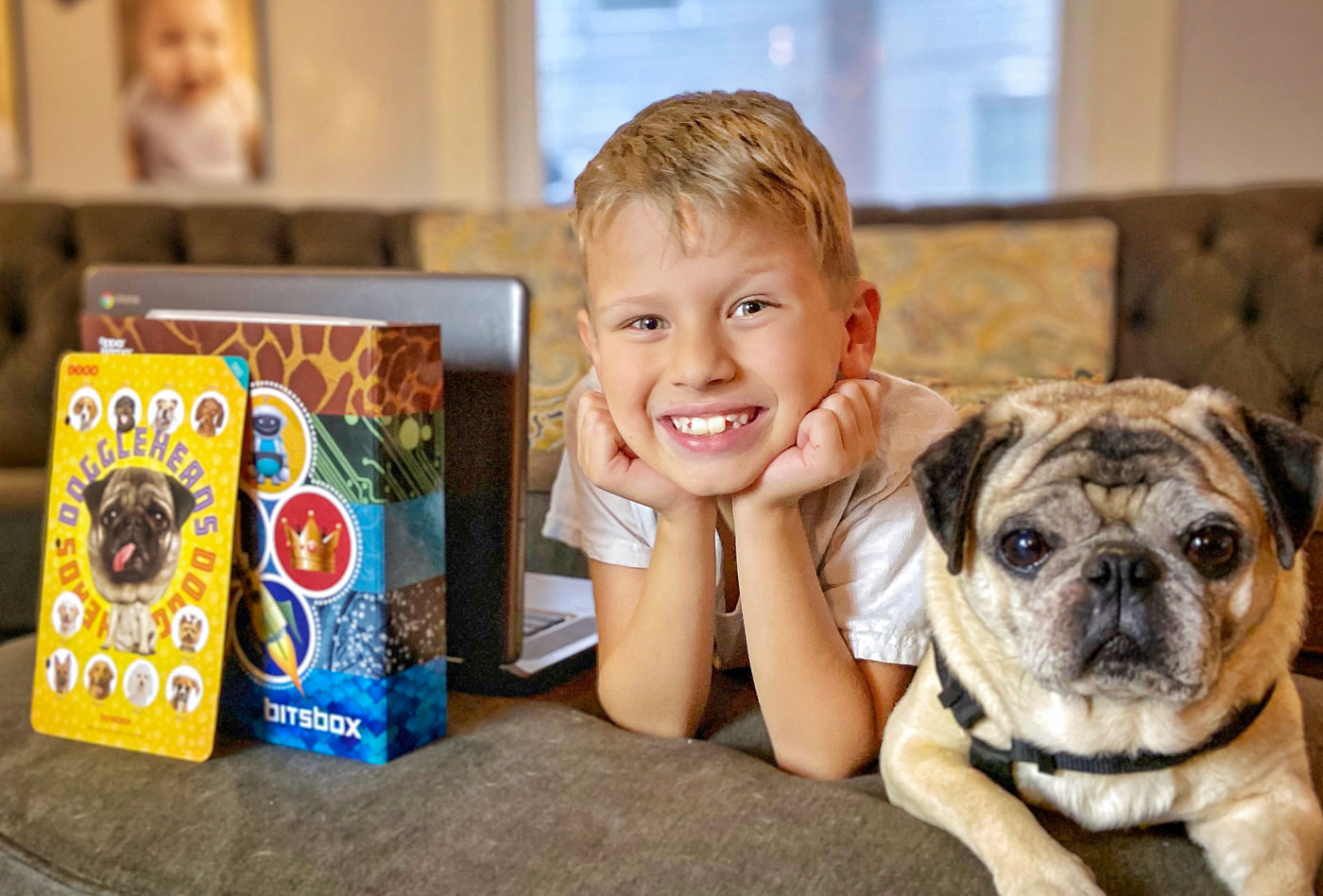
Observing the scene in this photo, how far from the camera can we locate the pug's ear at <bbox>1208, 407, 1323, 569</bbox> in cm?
66

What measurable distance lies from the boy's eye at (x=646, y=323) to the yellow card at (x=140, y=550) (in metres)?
0.33

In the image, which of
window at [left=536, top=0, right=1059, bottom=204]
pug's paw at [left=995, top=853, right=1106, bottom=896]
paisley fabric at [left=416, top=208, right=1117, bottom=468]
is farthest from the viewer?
window at [left=536, top=0, right=1059, bottom=204]

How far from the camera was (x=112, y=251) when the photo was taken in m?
2.21

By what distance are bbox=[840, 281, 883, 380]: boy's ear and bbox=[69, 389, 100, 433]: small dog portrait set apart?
2.06 ft

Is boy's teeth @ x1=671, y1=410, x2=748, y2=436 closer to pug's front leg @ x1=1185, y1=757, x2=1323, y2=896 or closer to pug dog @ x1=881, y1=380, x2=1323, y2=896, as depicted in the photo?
pug dog @ x1=881, y1=380, x2=1323, y2=896

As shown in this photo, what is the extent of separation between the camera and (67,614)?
3.04 feet

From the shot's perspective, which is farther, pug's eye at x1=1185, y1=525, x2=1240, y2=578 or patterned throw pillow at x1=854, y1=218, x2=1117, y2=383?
patterned throw pillow at x1=854, y1=218, x2=1117, y2=383

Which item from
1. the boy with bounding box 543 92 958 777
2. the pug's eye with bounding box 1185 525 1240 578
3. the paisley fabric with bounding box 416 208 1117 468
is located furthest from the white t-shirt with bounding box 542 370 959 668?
the paisley fabric with bounding box 416 208 1117 468

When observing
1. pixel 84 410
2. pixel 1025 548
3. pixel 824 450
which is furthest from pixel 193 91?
pixel 1025 548

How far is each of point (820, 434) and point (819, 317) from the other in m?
0.09

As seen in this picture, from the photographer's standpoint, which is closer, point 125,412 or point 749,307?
point 749,307

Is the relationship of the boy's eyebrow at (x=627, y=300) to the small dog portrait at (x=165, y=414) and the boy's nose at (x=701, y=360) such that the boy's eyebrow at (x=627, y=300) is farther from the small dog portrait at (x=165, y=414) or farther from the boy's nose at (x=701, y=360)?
the small dog portrait at (x=165, y=414)

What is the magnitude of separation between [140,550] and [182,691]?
0.12m

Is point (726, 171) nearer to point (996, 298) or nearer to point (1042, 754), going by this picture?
point (1042, 754)
